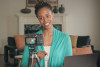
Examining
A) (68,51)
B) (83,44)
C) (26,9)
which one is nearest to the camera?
(68,51)

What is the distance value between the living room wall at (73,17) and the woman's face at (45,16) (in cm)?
495

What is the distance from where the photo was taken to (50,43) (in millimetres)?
887

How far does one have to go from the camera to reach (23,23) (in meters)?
5.56

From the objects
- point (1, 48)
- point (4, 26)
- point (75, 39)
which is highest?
point (4, 26)

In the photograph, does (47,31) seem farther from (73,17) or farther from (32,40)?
(73,17)

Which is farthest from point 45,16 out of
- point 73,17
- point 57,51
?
point 73,17

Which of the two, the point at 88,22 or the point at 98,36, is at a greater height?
the point at 88,22

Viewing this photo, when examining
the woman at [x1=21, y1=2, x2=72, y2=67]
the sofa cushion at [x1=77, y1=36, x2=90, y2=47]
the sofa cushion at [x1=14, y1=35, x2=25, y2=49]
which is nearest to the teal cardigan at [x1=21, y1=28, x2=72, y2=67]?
the woman at [x1=21, y1=2, x2=72, y2=67]

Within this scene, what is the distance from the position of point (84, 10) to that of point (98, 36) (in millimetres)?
1108

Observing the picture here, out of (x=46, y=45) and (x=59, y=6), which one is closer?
(x=46, y=45)

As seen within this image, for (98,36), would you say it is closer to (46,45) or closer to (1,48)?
(1,48)

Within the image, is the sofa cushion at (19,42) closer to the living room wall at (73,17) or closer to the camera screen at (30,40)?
the living room wall at (73,17)

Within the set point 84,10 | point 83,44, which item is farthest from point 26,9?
point 83,44

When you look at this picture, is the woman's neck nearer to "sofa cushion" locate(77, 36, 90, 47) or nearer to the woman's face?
the woman's face
